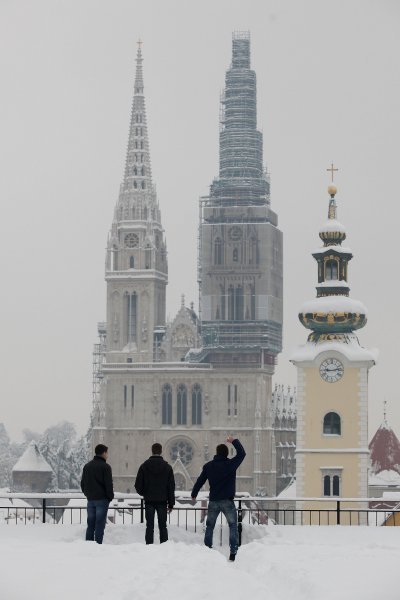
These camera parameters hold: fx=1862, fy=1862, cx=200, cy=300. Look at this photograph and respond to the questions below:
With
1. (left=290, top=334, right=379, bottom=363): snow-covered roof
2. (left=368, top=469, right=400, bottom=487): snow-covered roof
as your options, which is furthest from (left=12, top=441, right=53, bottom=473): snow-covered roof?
(left=290, top=334, right=379, bottom=363): snow-covered roof

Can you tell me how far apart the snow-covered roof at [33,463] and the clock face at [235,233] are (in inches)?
853

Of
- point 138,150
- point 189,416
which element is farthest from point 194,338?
point 138,150

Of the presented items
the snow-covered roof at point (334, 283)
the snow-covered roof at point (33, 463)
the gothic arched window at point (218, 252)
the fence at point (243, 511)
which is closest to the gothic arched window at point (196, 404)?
the gothic arched window at point (218, 252)

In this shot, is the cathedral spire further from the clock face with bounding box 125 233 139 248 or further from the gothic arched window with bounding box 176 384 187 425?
the gothic arched window with bounding box 176 384 187 425

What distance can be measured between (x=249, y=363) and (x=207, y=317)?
5443 mm

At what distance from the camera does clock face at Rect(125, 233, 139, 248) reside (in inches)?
5463

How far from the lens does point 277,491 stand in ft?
438

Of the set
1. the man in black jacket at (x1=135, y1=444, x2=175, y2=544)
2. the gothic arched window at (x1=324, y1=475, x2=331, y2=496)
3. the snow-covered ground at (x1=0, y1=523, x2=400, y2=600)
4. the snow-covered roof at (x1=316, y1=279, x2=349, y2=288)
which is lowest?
the snow-covered ground at (x1=0, y1=523, x2=400, y2=600)

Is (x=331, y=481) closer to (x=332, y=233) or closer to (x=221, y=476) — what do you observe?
(x=332, y=233)

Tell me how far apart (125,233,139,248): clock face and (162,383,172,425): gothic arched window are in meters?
11.0

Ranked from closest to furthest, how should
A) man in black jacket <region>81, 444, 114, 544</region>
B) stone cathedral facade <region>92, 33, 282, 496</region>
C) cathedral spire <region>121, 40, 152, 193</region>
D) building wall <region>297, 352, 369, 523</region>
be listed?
1. man in black jacket <region>81, 444, 114, 544</region>
2. building wall <region>297, 352, 369, 523</region>
3. stone cathedral facade <region>92, 33, 282, 496</region>
4. cathedral spire <region>121, 40, 152, 193</region>

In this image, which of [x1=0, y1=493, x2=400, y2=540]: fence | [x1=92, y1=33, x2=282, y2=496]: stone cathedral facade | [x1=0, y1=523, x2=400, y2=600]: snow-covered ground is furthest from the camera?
[x1=92, y1=33, x2=282, y2=496]: stone cathedral facade

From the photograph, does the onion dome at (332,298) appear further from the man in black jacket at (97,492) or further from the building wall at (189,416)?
the building wall at (189,416)

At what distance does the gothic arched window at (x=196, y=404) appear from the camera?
442ft
